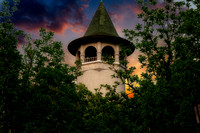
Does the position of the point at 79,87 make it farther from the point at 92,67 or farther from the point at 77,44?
the point at 77,44

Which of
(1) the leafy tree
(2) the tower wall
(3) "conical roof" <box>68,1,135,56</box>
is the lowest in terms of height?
(1) the leafy tree

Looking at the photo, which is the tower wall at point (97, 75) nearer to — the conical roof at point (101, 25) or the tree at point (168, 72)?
the conical roof at point (101, 25)

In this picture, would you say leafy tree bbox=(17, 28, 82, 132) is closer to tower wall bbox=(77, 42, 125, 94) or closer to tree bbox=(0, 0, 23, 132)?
tree bbox=(0, 0, 23, 132)

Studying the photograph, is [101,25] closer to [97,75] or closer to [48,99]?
[97,75]

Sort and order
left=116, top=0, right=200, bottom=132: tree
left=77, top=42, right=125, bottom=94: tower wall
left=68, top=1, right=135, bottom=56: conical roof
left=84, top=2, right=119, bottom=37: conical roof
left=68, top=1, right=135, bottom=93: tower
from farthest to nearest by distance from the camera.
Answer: left=84, top=2, right=119, bottom=37: conical roof < left=68, top=1, right=135, bottom=56: conical roof < left=68, top=1, right=135, bottom=93: tower < left=77, top=42, right=125, bottom=94: tower wall < left=116, top=0, right=200, bottom=132: tree

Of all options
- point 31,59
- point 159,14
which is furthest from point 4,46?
point 159,14

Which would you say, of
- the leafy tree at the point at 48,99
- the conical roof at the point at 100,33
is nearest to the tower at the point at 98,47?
the conical roof at the point at 100,33

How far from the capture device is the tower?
2541cm

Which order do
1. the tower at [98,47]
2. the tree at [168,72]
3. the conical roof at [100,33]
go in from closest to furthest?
the tree at [168,72], the tower at [98,47], the conical roof at [100,33]

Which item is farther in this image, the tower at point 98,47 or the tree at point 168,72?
the tower at point 98,47

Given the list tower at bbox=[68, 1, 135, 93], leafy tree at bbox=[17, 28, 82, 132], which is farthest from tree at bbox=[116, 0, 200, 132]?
tower at bbox=[68, 1, 135, 93]

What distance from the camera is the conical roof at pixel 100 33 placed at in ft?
89.3

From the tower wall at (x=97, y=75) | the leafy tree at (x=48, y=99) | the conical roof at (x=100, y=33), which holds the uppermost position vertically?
the conical roof at (x=100, y=33)

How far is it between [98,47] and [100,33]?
2099 mm
